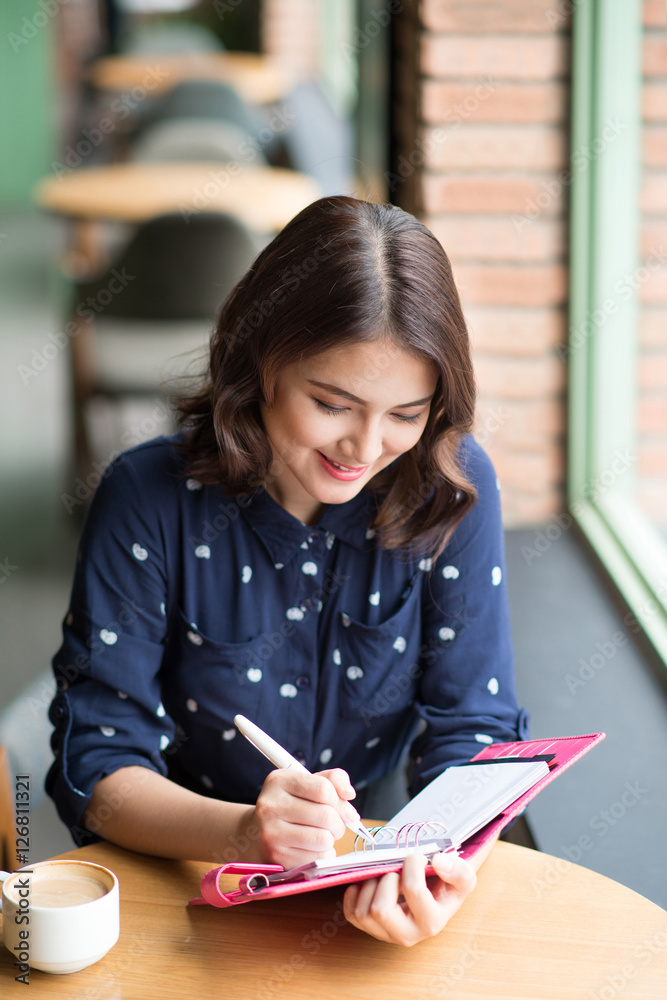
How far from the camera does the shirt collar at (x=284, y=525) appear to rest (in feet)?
4.71

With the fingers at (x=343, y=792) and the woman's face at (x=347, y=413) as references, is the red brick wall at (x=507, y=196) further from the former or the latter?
the fingers at (x=343, y=792)

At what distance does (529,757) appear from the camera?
1.17 metres

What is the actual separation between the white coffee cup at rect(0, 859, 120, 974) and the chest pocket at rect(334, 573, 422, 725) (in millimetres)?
511

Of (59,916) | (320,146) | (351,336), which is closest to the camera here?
(59,916)

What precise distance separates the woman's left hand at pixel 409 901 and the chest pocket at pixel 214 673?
425mm

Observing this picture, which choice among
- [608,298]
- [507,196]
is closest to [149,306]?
[507,196]

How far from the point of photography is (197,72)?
8641 mm

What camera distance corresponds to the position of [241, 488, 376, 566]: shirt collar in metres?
1.44

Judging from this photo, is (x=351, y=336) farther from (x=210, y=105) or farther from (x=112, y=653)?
(x=210, y=105)

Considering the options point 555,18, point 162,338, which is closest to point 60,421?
point 162,338

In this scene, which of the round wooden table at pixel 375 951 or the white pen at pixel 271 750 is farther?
the white pen at pixel 271 750

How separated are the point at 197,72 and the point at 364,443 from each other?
322 inches

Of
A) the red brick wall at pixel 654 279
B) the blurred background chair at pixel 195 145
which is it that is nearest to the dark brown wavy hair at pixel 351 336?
the red brick wall at pixel 654 279

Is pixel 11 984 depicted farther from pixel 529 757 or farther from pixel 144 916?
pixel 529 757
